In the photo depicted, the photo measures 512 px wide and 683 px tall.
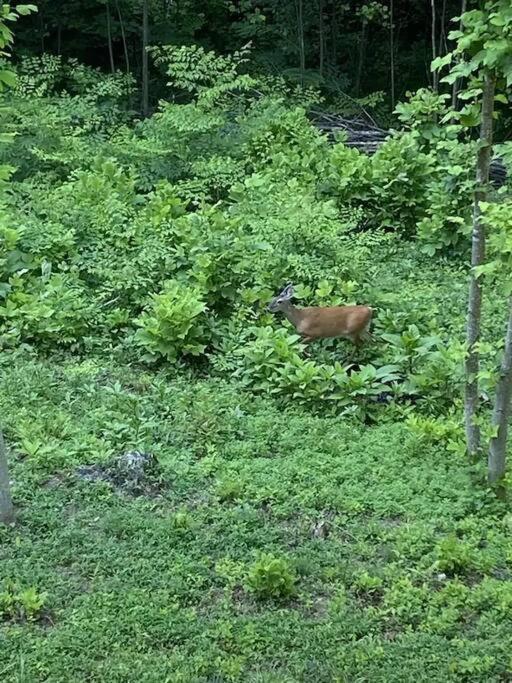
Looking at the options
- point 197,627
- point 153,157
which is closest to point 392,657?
point 197,627

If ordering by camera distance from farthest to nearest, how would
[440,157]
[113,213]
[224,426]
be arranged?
[440,157]
[113,213]
[224,426]

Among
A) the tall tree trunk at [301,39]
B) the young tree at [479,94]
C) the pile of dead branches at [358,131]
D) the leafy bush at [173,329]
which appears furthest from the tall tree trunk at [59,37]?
the young tree at [479,94]

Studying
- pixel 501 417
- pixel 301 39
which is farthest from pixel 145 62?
pixel 501 417

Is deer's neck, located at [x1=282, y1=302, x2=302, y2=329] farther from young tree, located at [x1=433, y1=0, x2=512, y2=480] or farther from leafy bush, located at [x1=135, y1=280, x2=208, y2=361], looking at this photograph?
young tree, located at [x1=433, y1=0, x2=512, y2=480]

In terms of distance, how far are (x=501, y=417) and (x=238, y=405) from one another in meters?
1.82

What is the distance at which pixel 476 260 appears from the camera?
15.1 ft

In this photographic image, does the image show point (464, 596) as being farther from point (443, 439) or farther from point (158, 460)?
point (158, 460)

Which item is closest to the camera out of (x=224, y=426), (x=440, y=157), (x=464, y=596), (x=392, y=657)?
(x=392, y=657)

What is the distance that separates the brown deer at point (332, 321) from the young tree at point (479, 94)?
1.35 meters

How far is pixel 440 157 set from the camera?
342 inches

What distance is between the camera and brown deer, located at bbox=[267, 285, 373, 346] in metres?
6.07

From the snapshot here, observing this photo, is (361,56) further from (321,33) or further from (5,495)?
(5,495)

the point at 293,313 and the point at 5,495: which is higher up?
the point at 293,313

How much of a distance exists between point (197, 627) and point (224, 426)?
6.09 feet
